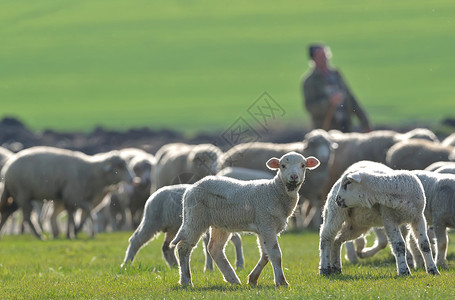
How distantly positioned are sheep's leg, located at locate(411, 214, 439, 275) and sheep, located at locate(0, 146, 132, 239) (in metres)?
11.9

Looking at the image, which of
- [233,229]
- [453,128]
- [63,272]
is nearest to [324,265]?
→ [233,229]

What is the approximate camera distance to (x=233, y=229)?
9.73 m

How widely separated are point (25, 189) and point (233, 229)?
474 inches

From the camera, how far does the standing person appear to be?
78.8ft

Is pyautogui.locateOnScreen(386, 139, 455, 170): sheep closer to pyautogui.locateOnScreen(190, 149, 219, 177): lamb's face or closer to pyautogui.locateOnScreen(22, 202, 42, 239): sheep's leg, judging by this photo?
pyautogui.locateOnScreen(190, 149, 219, 177): lamb's face

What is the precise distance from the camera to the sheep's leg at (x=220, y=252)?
997cm

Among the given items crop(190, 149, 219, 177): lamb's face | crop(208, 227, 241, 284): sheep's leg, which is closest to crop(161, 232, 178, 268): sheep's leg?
crop(208, 227, 241, 284): sheep's leg

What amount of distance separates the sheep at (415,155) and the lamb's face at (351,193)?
7.62 metres

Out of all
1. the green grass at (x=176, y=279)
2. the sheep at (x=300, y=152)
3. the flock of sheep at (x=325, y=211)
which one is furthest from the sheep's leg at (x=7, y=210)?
the green grass at (x=176, y=279)

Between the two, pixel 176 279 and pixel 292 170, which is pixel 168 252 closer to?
pixel 176 279

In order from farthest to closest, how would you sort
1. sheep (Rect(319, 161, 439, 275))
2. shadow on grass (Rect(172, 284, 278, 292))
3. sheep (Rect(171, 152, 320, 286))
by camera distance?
1. sheep (Rect(319, 161, 439, 275))
2. sheep (Rect(171, 152, 320, 286))
3. shadow on grass (Rect(172, 284, 278, 292))

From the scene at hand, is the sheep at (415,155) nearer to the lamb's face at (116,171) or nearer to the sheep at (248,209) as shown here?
the lamb's face at (116,171)

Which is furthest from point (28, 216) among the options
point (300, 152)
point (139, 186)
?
point (300, 152)

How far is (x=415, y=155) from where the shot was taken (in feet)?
57.8
